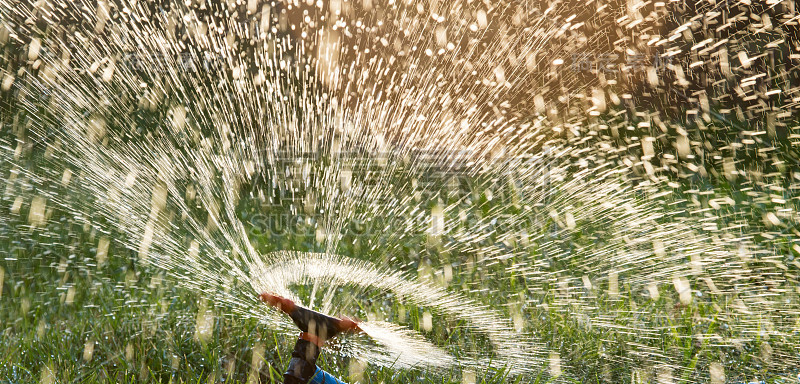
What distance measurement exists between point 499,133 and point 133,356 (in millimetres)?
2800

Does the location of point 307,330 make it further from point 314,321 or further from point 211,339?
point 211,339

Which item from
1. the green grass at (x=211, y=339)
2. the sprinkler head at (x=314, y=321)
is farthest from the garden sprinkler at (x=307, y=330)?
the green grass at (x=211, y=339)

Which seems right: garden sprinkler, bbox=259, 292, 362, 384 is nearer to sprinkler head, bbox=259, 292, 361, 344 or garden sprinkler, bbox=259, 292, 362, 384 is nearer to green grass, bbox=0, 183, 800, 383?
sprinkler head, bbox=259, 292, 361, 344

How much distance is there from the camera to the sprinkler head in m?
1.58

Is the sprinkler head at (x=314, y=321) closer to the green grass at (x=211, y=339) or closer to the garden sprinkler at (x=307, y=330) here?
the garden sprinkler at (x=307, y=330)

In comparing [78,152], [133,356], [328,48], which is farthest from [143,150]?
[133,356]

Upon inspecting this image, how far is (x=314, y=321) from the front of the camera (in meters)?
1.60

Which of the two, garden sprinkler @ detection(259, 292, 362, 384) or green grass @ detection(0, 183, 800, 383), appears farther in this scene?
green grass @ detection(0, 183, 800, 383)

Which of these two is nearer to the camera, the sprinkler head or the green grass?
the sprinkler head

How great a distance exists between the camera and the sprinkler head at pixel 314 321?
1.58 m

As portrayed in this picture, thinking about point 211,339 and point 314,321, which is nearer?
point 314,321

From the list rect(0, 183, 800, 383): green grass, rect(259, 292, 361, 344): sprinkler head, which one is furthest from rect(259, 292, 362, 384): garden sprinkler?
rect(0, 183, 800, 383): green grass

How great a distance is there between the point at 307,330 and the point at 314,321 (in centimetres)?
4

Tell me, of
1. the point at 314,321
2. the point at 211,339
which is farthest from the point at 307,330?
the point at 211,339
